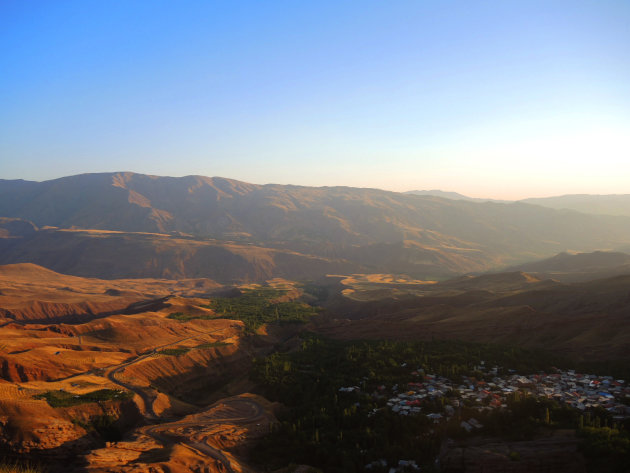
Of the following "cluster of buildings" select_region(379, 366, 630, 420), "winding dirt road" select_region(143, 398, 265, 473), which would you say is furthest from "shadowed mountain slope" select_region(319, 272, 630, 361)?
"winding dirt road" select_region(143, 398, 265, 473)

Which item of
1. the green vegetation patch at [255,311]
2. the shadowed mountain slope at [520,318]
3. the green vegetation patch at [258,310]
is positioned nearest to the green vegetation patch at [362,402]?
the shadowed mountain slope at [520,318]

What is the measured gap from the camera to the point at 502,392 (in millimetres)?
20672

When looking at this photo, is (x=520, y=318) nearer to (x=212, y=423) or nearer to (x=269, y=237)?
(x=212, y=423)

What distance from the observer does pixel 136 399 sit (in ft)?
80.3

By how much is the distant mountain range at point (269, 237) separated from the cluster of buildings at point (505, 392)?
8632cm

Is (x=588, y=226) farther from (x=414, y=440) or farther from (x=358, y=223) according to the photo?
(x=414, y=440)

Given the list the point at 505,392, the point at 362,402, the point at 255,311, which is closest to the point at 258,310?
the point at 255,311

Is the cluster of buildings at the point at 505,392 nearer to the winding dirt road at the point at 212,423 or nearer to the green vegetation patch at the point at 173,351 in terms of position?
the winding dirt road at the point at 212,423

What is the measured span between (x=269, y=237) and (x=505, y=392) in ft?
491

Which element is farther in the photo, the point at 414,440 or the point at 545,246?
the point at 545,246

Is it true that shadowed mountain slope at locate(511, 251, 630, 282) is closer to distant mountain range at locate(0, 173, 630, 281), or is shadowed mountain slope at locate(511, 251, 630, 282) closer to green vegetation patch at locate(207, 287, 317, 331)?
distant mountain range at locate(0, 173, 630, 281)

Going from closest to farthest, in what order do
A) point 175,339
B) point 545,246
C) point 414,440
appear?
point 414,440 < point 175,339 < point 545,246

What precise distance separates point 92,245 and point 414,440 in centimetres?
11904

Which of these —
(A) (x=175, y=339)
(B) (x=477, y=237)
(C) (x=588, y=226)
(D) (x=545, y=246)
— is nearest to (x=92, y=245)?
(A) (x=175, y=339)
